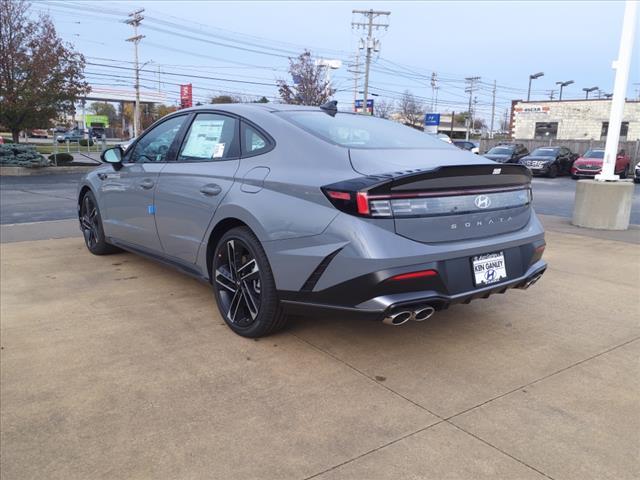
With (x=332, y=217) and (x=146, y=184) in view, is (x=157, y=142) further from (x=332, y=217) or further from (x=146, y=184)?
(x=332, y=217)

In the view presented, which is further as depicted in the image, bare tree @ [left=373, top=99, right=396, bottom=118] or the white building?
bare tree @ [left=373, top=99, right=396, bottom=118]

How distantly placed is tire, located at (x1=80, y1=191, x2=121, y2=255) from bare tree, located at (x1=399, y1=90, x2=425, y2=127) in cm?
8139

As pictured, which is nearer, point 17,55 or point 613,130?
point 613,130

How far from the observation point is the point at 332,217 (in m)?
2.94

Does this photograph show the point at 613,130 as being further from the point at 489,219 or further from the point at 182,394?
the point at 182,394

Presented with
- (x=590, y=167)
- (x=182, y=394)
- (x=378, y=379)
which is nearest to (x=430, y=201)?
(x=378, y=379)

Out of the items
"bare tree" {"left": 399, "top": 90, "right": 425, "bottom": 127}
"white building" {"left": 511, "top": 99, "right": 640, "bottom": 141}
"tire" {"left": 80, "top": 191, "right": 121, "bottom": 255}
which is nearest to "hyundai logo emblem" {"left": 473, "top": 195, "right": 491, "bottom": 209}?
"tire" {"left": 80, "top": 191, "right": 121, "bottom": 255}

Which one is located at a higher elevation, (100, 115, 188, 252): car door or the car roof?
the car roof

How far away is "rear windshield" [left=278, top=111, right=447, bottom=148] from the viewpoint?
3.56 meters

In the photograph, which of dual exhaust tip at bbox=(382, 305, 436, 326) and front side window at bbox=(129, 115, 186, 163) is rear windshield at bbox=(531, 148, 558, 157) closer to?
front side window at bbox=(129, 115, 186, 163)

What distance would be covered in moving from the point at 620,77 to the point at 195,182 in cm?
742

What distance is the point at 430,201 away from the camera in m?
3.00

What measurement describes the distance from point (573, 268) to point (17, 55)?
67.7 ft

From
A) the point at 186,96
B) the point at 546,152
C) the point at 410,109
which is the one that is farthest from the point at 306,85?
the point at 410,109
